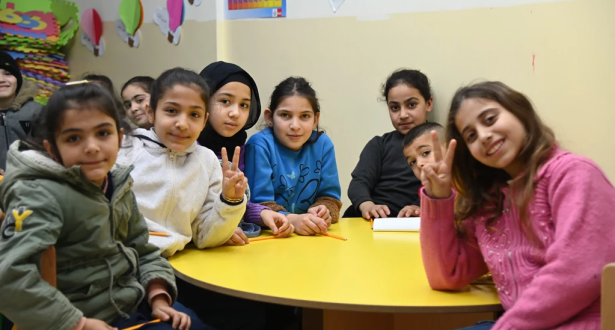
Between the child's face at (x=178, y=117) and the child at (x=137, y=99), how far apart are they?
1072mm

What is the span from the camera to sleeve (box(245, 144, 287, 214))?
2.27 meters

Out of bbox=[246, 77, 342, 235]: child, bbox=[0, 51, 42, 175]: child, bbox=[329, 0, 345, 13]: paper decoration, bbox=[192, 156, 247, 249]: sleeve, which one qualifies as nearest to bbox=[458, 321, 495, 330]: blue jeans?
bbox=[192, 156, 247, 249]: sleeve

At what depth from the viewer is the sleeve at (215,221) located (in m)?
1.80

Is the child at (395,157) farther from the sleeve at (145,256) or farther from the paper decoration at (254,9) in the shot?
the sleeve at (145,256)

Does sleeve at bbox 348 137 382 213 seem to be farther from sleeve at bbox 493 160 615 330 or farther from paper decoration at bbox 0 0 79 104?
paper decoration at bbox 0 0 79 104

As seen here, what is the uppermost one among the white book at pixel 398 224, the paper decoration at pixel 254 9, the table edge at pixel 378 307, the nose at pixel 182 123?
the paper decoration at pixel 254 9

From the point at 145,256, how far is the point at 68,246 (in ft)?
0.91

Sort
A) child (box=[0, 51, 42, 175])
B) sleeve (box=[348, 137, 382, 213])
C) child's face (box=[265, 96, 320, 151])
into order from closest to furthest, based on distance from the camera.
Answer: child's face (box=[265, 96, 320, 151]) → sleeve (box=[348, 137, 382, 213]) → child (box=[0, 51, 42, 175])

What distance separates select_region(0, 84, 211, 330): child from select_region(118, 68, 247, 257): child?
0.92 ft

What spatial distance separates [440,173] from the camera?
1430 mm

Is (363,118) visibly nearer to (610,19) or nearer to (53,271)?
(610,19)

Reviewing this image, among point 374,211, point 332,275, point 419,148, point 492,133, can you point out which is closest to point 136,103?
point 374,211

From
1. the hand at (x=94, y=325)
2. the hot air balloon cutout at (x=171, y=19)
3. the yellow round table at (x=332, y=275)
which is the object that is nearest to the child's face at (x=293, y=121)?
the yellow round table at (x=332, y=275)

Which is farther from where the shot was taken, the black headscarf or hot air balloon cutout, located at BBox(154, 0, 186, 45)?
hot air balloon cutout, located at BBox(154, 0, 186, 45)
